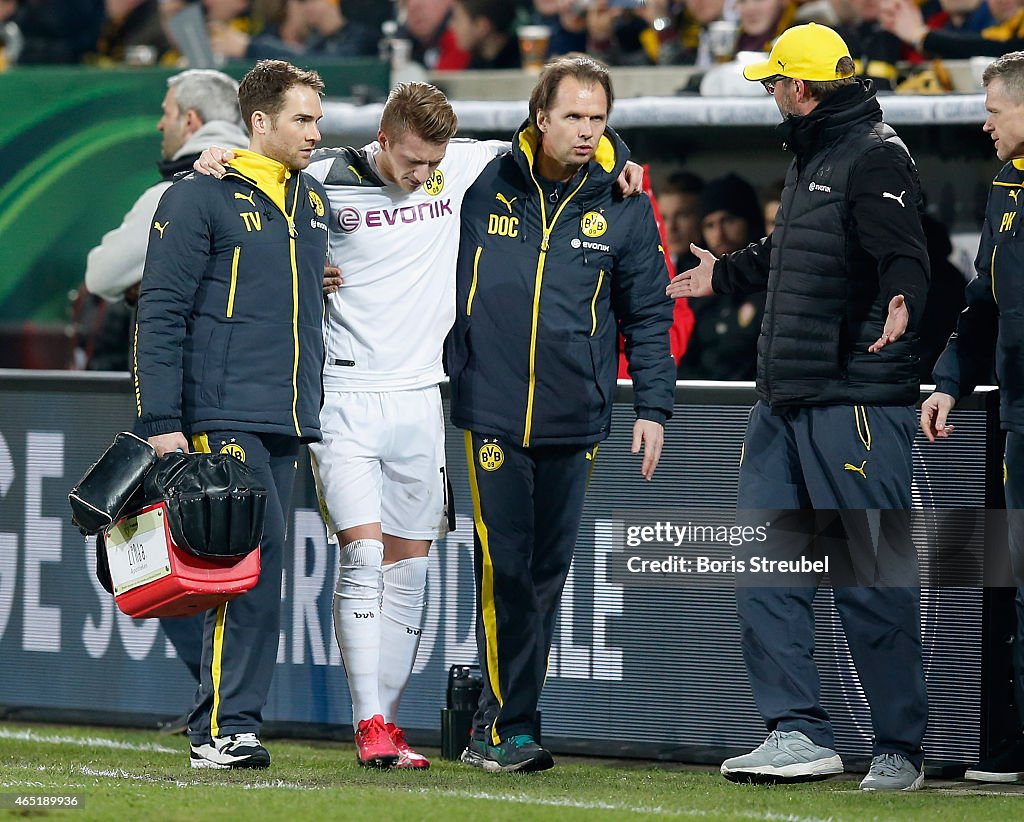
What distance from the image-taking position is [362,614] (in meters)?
5.35

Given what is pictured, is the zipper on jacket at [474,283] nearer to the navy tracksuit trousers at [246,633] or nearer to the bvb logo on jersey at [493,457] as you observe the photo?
the bvb logo on jersey at [493,457]

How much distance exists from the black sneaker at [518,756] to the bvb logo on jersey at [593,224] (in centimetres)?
155

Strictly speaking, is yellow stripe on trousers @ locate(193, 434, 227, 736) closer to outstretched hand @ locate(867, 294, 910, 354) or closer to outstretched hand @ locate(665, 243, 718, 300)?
outstretched hand @ locate(665, 243, 718, 300)

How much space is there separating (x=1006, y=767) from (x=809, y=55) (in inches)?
87.7

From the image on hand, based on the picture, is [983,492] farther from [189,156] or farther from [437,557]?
[189,156]

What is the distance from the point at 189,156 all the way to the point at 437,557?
1.74 meters

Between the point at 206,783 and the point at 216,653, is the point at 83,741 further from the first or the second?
the point at 206,783

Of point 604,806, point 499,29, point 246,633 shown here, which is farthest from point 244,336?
point 499,29

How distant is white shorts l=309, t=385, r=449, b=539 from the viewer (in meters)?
5.36

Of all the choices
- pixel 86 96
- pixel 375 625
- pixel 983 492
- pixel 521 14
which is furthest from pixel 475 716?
pixel 521 14

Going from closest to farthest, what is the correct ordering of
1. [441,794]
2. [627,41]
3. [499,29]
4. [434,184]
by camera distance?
[441,794], [434,184], [627,41], [499,29]

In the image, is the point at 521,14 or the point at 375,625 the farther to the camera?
the point at 521,14

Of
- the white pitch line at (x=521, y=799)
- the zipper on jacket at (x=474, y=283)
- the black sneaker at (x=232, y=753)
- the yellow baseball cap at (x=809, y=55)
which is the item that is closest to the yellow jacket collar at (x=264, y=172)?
the zipper on jacket at (x=474, y=283)

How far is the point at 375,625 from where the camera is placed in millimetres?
5371
